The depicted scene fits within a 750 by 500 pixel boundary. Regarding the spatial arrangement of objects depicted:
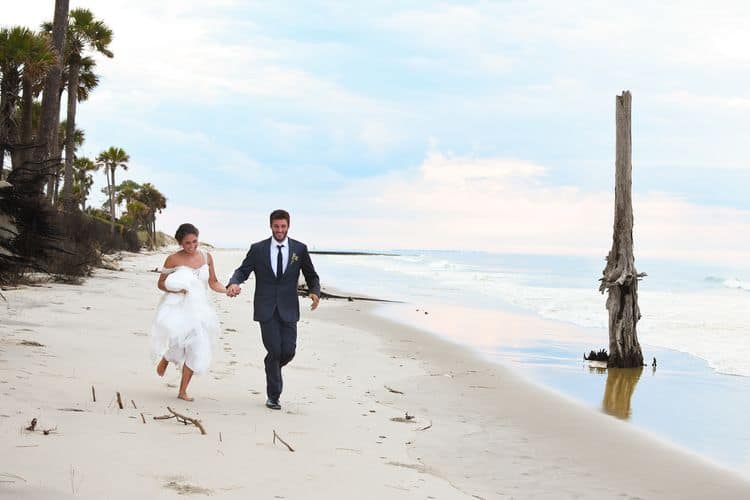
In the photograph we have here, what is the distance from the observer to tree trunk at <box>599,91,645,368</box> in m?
13.0

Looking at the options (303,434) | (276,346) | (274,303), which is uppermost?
(274,303)

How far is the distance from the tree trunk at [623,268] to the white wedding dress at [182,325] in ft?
27.2

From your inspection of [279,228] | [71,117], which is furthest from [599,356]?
[71,117]

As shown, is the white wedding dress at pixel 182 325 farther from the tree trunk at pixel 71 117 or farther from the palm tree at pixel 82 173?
the palm tree at pixel 82 173

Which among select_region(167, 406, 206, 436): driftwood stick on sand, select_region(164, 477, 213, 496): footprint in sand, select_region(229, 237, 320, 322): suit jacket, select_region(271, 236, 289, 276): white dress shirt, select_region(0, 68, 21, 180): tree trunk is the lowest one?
select_region(164, 477, 213, 496): footprint in sand

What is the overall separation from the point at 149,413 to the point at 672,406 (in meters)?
6.58

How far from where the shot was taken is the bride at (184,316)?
6.75m

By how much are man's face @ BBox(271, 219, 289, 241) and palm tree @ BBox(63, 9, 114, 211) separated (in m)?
26.4

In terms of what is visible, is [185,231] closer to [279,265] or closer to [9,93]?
[279,265]

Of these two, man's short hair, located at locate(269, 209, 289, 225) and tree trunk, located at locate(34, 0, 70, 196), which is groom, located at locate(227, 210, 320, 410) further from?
tree trunk, located at locate(34, 0, 70, 196)

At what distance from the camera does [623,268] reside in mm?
13344

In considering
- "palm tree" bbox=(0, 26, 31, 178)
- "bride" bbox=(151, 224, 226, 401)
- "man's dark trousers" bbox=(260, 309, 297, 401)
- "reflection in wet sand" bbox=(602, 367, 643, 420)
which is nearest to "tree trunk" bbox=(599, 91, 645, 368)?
"reflection in wet sand" bbox=(602, 367, 643, 420)

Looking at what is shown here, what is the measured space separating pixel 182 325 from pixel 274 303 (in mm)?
830

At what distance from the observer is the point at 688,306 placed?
2983 cm
